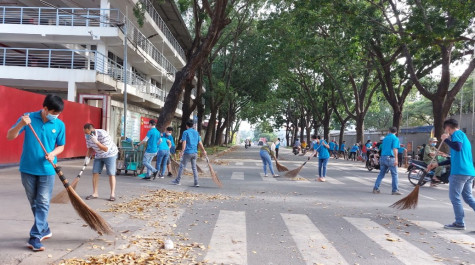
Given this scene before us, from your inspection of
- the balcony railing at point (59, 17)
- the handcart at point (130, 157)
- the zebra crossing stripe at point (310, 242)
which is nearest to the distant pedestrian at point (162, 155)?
the handcart at point (130, 157)

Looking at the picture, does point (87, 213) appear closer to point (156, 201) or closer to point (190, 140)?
point (156, 201)

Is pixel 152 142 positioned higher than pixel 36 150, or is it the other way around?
pixel 152 142

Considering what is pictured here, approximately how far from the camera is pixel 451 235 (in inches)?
239

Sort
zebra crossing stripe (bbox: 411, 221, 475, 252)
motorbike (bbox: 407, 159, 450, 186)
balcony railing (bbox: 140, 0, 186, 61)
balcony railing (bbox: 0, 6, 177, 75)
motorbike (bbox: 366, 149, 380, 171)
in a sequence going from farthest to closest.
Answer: balcony railing (bbox: 140, 0, 186, 61) < balcony railing (bbox: 0, 6, 177, 75) < motorbike (bbox: 366, 149, 380, 171) < motorbike (bbox: 407, 159, 450, 186) < zebra crossing stripe (bbox: 411, 221, 475, 252)

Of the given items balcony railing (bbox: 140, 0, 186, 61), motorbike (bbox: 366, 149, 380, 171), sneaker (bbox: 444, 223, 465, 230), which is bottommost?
sneaker (bbox: 444, 223, 465, 230)

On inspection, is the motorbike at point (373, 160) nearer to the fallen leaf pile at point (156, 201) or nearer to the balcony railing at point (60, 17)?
the fallen leaf pile at point (156, 201)

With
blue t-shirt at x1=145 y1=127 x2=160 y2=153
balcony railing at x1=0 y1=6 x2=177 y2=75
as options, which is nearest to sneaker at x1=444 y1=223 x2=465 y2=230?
blue t-shirt at x1=145 y1=127 x2=160 y2=153

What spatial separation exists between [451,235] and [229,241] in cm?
334

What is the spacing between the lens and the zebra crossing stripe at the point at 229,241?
14.9 feet

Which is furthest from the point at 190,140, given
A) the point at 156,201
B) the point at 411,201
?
the point at 411,201

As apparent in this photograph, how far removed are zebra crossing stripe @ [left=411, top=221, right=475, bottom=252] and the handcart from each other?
818cm

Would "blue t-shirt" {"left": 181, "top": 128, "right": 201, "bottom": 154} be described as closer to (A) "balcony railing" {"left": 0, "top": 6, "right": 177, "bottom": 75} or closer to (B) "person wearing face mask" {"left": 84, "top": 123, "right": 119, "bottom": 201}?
(B) "person wearing face mask" {"left": 84, "top": 123, "right": 119, "bottom": 201}

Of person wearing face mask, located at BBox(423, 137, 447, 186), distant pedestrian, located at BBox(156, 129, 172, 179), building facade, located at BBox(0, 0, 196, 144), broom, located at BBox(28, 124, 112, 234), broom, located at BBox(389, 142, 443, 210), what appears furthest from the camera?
building facade, located at BBox(0, 0, 196, 144)

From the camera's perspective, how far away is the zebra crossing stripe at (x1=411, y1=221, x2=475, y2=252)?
5503 millimetres
